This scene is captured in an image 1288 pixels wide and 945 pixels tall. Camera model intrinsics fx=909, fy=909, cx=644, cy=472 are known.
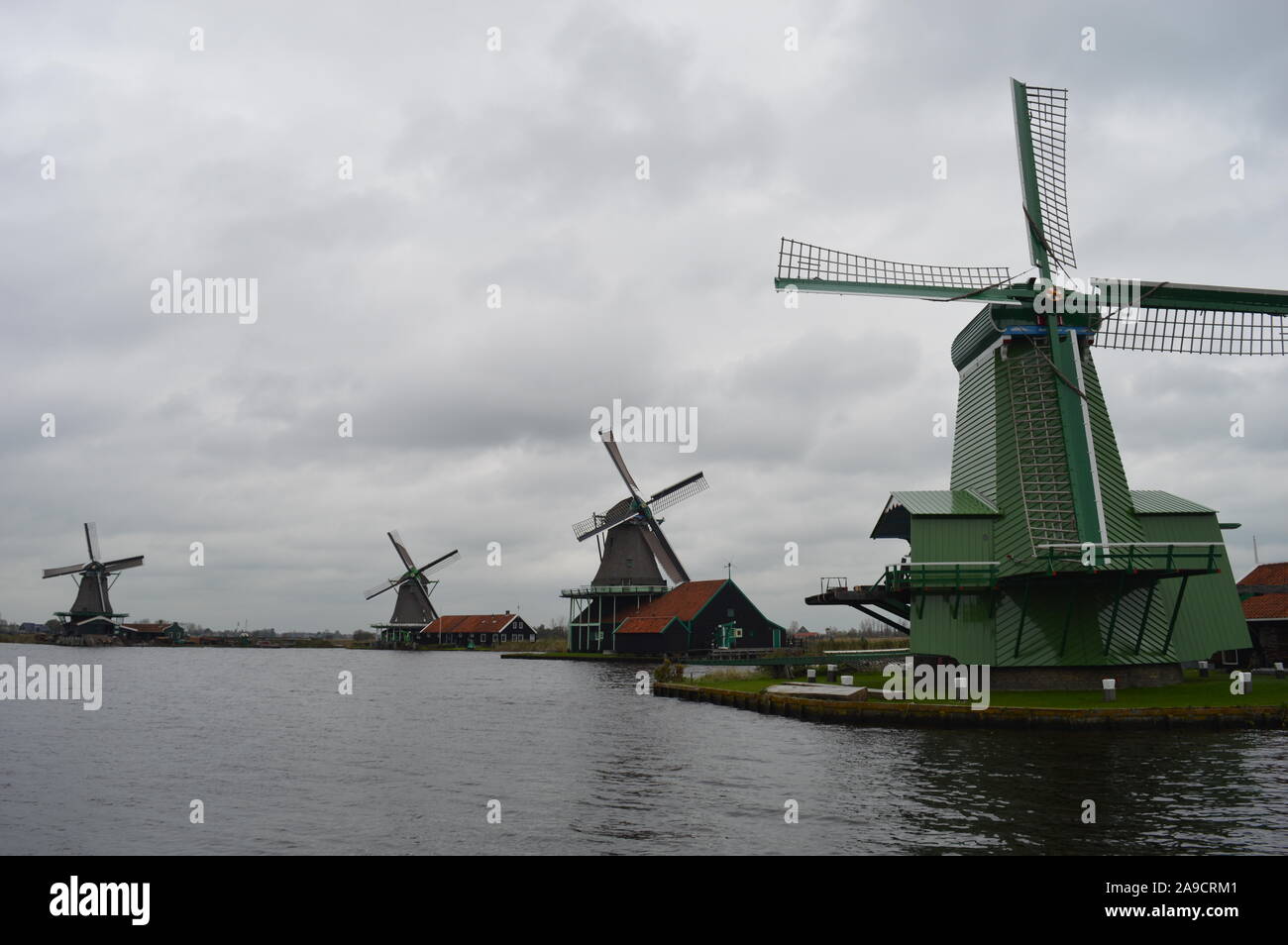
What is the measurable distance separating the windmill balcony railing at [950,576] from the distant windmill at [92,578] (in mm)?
113621

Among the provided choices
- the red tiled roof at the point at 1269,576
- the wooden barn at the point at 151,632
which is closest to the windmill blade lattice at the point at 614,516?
the red tiled roof at the point at 1269,576

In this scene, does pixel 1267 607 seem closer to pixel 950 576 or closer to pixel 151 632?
pixel 950 576

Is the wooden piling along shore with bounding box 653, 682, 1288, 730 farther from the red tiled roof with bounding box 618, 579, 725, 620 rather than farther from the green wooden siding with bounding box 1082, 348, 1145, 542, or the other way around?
the red tiled roof with bounding box 618, 579, 725, 620

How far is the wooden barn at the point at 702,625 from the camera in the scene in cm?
7525

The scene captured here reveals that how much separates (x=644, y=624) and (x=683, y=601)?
3893mm

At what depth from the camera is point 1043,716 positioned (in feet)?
88.3

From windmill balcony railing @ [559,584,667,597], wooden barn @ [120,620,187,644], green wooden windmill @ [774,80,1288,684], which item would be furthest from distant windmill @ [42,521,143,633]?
green wooden windmill @ [774,80,1288,684]

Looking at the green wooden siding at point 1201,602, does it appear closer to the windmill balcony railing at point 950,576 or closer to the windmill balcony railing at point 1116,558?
the windmill balcony railing at point 1116,558

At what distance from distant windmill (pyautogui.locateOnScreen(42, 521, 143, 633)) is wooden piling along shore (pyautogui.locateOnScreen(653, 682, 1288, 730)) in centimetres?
11303

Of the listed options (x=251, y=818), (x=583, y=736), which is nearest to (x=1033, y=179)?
(x=583, y=736)

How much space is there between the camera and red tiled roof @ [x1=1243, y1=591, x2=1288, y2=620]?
133ft
